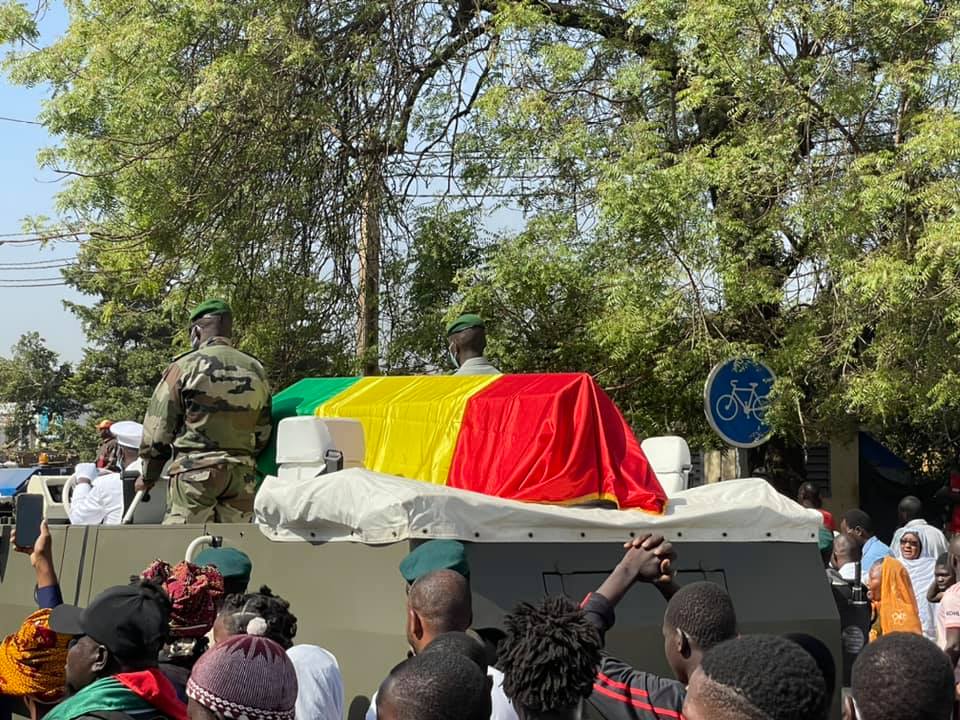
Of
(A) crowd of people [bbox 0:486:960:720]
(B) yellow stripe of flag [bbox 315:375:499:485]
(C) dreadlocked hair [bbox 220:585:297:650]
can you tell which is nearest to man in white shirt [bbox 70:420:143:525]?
(B) yellow stripe of flag [bbox 315:375:499:485]

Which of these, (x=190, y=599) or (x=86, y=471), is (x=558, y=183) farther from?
(x=190, y=599)

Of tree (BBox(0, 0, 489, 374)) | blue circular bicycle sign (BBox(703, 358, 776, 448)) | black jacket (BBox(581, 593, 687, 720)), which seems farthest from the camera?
tree (BBox(0, 0, 489, 374))

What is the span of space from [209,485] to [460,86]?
632 centimetres

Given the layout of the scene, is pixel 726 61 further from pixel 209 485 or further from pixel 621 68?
pixel 209 485

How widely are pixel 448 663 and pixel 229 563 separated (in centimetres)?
249

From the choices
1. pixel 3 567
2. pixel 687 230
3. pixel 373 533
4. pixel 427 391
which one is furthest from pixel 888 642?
pixel 687 230

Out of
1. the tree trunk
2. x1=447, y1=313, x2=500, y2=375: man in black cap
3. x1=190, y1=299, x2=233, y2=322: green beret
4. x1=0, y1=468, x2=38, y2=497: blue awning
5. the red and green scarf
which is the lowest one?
x1=0, y1=468, x2=38, y2=497: blue awning

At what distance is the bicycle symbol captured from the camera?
7973mm

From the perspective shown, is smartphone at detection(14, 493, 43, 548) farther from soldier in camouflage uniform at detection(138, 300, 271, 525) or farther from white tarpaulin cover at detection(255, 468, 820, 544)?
white tarpaulin cover at detection(255, 468, 820, 544)

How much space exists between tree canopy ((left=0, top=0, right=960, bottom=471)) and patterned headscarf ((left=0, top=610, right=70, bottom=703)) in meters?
6.18

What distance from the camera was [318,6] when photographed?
11.9 m

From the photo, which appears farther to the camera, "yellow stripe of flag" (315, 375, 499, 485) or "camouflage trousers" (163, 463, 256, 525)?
"camouflage trousers" (163, 463, 256, 525)

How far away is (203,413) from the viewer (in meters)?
6.93

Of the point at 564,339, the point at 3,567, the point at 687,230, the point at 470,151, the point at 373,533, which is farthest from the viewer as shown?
the point at 470,151
